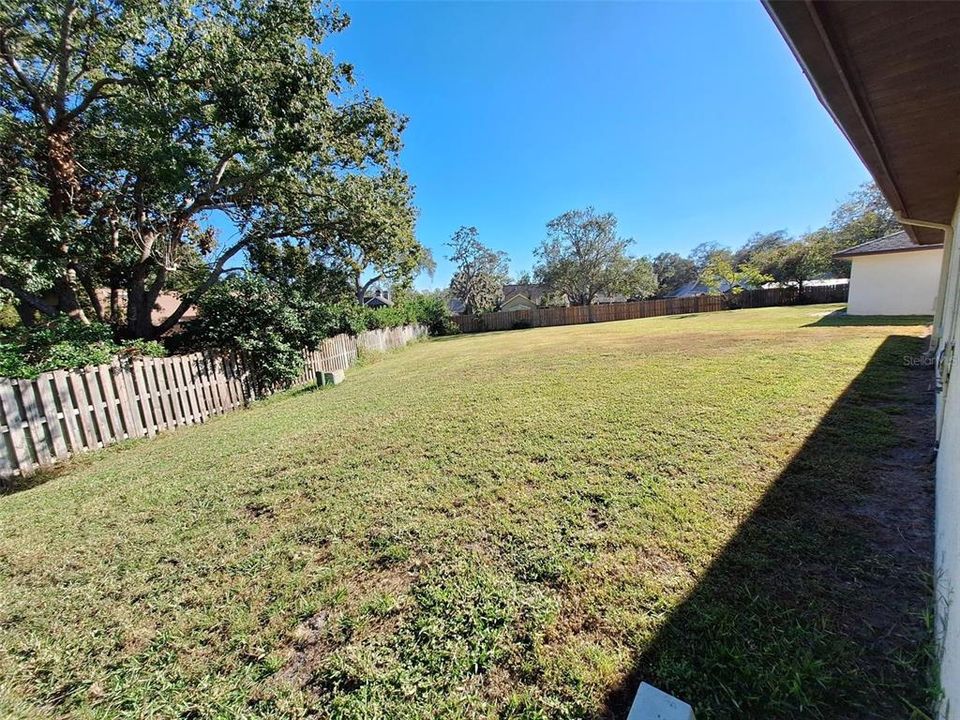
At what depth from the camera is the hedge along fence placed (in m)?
4.68

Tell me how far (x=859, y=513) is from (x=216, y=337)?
1010 cm

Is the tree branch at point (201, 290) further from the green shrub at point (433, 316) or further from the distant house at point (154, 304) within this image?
the green shrub at point (433, 316)

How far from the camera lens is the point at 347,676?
1697 mm

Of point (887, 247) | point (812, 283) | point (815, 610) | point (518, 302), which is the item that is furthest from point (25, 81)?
point (812, 283)

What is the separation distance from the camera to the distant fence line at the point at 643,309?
28219 millimetres

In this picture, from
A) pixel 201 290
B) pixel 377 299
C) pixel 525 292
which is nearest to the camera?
pixel 201 290

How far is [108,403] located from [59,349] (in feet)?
3.53

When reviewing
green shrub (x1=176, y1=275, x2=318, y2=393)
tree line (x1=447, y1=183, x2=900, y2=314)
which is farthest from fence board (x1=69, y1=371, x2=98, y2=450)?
tree line (x1=447, y1=183, x2=900, y2=314)

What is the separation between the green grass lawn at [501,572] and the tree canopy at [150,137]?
6203 mm

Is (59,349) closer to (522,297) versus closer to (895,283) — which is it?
(895,283)

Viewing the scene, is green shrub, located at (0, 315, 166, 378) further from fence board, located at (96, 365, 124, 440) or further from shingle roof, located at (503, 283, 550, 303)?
shingle roof, located at (503, 283, 550, 303)

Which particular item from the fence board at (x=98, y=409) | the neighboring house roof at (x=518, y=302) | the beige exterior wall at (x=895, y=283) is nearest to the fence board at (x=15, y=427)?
the fence board at (x=98, y=409)

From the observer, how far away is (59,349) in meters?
5.63

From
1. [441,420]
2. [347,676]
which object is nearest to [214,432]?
[441,420]
